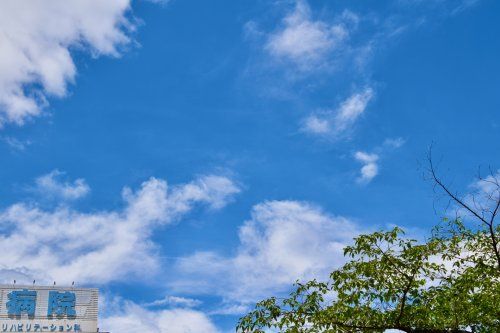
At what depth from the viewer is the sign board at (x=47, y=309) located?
6397 cm

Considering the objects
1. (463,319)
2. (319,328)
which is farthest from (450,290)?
(319,328)

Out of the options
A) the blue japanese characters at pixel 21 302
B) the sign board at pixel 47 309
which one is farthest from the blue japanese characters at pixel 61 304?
the blue japanese characters at pixel 21 302

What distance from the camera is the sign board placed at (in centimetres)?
6397

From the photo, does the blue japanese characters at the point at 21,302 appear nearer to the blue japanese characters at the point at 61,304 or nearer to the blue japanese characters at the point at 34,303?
the blue japanese characters at the point at 34,303

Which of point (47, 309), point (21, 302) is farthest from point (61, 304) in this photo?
point (21, 302)

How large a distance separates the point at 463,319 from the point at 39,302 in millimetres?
59128

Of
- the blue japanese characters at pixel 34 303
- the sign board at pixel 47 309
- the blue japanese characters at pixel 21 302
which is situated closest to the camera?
the sign board at pixel 47 309

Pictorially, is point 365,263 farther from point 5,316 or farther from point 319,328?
point 5,316

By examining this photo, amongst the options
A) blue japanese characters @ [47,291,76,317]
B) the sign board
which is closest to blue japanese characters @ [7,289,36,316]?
the sign board

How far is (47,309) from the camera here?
6525 cm

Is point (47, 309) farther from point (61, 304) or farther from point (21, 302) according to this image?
point (21, 302)

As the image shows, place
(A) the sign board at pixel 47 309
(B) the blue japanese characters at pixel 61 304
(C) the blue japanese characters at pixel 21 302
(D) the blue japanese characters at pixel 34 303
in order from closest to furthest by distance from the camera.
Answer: (A) the sign board at pixel 47 309
(C) the blue japanese characters at pixel 21 302
(D) the blue japanese characters at pixel 34 303
(B) the blue japanese characters at pixel 61 304

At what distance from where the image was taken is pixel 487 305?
1359cm

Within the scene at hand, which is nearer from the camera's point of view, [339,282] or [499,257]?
[499,257]
